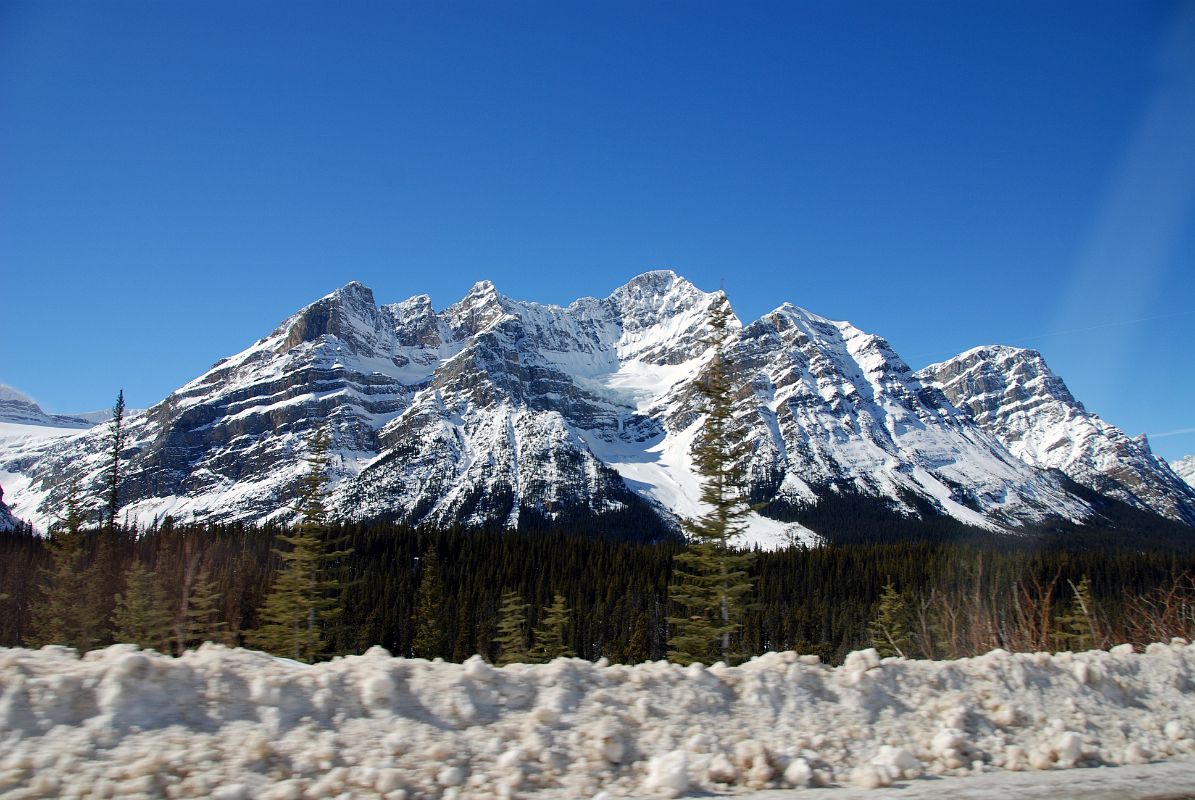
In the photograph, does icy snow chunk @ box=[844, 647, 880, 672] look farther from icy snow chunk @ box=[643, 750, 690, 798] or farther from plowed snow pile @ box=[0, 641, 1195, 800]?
icy snow chunk @ box=[643, 750, 690, 798]

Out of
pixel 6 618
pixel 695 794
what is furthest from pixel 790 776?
pixel 6 618

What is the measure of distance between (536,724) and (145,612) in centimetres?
2219

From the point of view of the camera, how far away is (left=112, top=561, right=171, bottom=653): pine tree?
1970 centimetres

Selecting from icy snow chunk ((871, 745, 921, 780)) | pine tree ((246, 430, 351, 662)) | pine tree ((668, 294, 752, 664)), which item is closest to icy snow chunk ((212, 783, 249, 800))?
icy snow chunk ((871, 745, 921, 780))

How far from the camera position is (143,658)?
373 centimetres

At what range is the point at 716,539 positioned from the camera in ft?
66.4

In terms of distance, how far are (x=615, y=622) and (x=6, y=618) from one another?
52031 mm

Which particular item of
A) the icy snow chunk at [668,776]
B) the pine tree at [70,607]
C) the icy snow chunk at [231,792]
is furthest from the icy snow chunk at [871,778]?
the pine tree at [70,607]

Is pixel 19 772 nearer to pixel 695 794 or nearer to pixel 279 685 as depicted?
pixel 279 685

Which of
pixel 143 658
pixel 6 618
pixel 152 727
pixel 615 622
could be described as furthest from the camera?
pixel 615 622

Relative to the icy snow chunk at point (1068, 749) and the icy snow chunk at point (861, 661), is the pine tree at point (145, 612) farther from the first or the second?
the icy snow chunk at point (1068, 749)

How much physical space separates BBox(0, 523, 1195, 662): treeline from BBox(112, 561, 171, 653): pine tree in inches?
3.2

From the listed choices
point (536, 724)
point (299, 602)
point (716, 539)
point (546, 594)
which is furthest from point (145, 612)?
point (546, 594)

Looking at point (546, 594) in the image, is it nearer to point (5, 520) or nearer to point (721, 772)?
point (721, 772)
